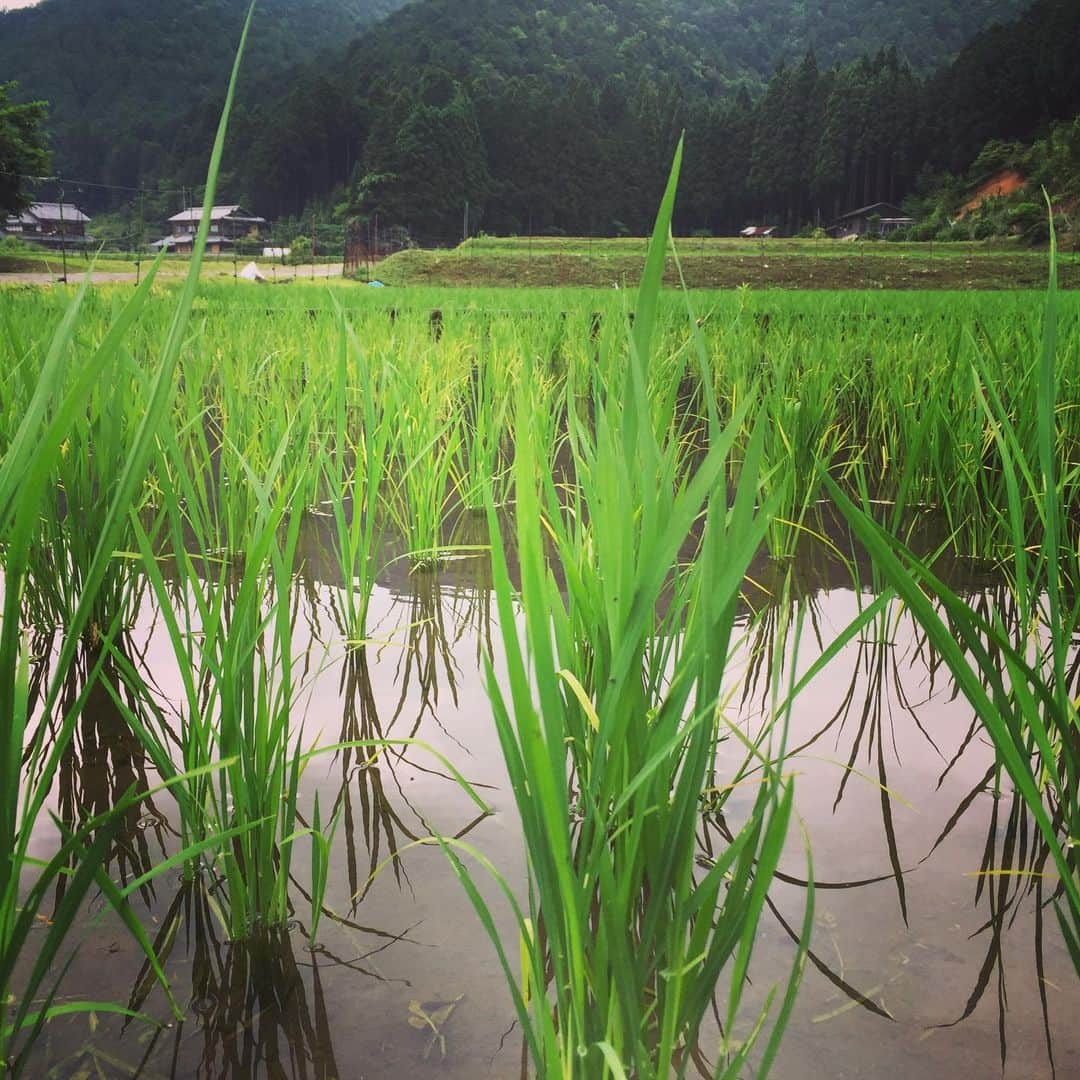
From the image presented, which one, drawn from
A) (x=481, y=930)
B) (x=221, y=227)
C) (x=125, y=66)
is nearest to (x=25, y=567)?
(x=481, y=930)

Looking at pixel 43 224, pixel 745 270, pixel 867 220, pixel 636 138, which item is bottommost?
pixel 745 270

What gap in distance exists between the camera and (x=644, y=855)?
0.63 metres

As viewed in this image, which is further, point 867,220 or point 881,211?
point 881,211

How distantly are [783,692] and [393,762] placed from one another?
555mm

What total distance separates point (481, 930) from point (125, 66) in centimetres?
7731

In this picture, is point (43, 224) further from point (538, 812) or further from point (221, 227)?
point (538, 812)

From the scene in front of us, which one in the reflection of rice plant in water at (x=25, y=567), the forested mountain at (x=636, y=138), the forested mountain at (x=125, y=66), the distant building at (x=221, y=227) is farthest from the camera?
the forested mountain at (x=125, y=66)

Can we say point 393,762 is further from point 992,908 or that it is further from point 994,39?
point 994,39

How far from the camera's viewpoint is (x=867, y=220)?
136ft

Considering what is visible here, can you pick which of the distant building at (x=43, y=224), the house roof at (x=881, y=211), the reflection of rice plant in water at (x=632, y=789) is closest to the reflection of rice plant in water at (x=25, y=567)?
the reflection of rice plant in water at (x=632, y=789)

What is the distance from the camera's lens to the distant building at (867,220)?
4038 cm

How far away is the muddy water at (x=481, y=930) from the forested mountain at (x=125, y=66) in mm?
65750

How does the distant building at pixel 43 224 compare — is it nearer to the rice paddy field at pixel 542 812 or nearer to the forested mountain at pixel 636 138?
the forested mountain at pixel 636 138

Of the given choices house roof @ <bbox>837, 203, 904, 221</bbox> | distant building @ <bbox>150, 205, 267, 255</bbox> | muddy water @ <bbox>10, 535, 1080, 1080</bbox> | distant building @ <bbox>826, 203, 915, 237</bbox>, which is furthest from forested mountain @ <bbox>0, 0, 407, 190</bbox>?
muddy water @ <bbox>10, 535, 1080, 1080</bbox>
